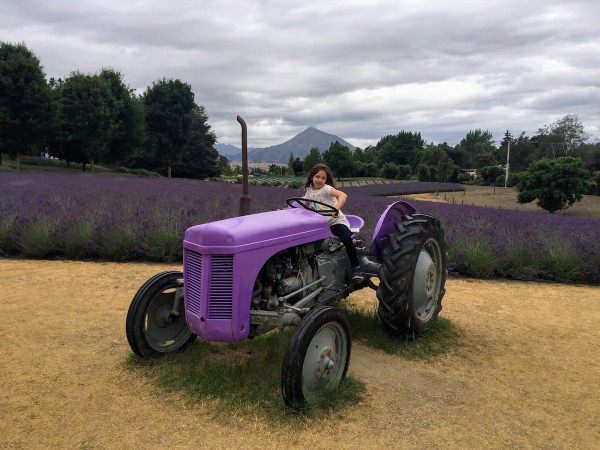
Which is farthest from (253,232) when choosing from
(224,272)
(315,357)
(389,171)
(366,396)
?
(389,171)

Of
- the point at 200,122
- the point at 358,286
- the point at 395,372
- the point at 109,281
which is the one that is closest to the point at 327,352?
the point at 395,372

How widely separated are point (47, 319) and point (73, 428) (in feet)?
6.76

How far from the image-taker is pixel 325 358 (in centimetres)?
275

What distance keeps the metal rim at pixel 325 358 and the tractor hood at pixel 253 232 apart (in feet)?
2.15

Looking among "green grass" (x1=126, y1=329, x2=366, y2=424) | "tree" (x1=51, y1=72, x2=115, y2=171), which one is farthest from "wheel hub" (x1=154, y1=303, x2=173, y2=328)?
"tree" (x1=51, y1=72, x2=115, y2=171)

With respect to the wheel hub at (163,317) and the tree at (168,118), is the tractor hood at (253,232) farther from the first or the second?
the tree at (168,118)

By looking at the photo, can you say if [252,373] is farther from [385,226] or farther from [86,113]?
[86,113]

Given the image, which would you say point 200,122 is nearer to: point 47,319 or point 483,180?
point 483,180

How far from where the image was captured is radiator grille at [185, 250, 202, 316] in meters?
2.70

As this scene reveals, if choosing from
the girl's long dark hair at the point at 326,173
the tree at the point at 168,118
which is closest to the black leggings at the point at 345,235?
the girl's long dark hair at the point at 326,173

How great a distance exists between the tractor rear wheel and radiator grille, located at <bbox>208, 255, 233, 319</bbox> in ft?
4.31

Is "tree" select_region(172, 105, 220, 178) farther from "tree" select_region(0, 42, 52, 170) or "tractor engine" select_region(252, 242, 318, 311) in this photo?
"tractor engine" select_region(252, 242, 318, 311)

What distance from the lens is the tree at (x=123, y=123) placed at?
106 feet

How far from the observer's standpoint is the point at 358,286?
386 centimetres
